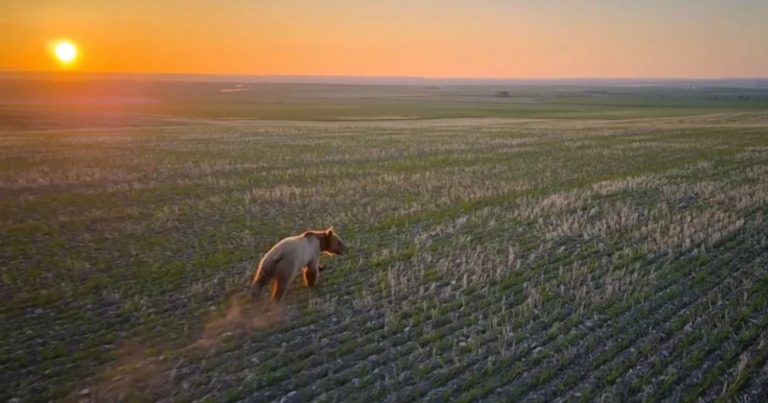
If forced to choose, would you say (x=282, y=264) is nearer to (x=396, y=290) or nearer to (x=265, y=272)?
(x=265, y=272)

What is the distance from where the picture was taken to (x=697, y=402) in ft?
23.9

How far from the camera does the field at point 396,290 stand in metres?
7.97

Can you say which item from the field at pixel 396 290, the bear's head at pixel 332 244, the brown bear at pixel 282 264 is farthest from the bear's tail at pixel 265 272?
the bear's head at pixel 332 244

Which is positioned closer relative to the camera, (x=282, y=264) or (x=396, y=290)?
(x=282, y=264)

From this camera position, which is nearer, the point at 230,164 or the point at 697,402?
the point at 697,402

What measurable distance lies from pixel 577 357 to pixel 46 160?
32.4m

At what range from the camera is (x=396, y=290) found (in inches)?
453

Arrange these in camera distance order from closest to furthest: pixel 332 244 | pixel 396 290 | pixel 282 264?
pixel 282 264
pixel 396 290
pixel 332 244

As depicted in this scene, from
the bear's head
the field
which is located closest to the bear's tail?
the field

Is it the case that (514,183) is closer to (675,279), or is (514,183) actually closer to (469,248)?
(469,248)

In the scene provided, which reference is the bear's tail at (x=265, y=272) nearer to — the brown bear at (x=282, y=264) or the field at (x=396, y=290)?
the brown bear at (x=282, y=264)

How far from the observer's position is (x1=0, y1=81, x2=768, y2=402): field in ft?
26.2

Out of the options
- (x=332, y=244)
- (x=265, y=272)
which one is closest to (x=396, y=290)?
(x=332, y=244)

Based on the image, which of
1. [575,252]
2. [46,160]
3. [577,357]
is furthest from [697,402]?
[46,160]
